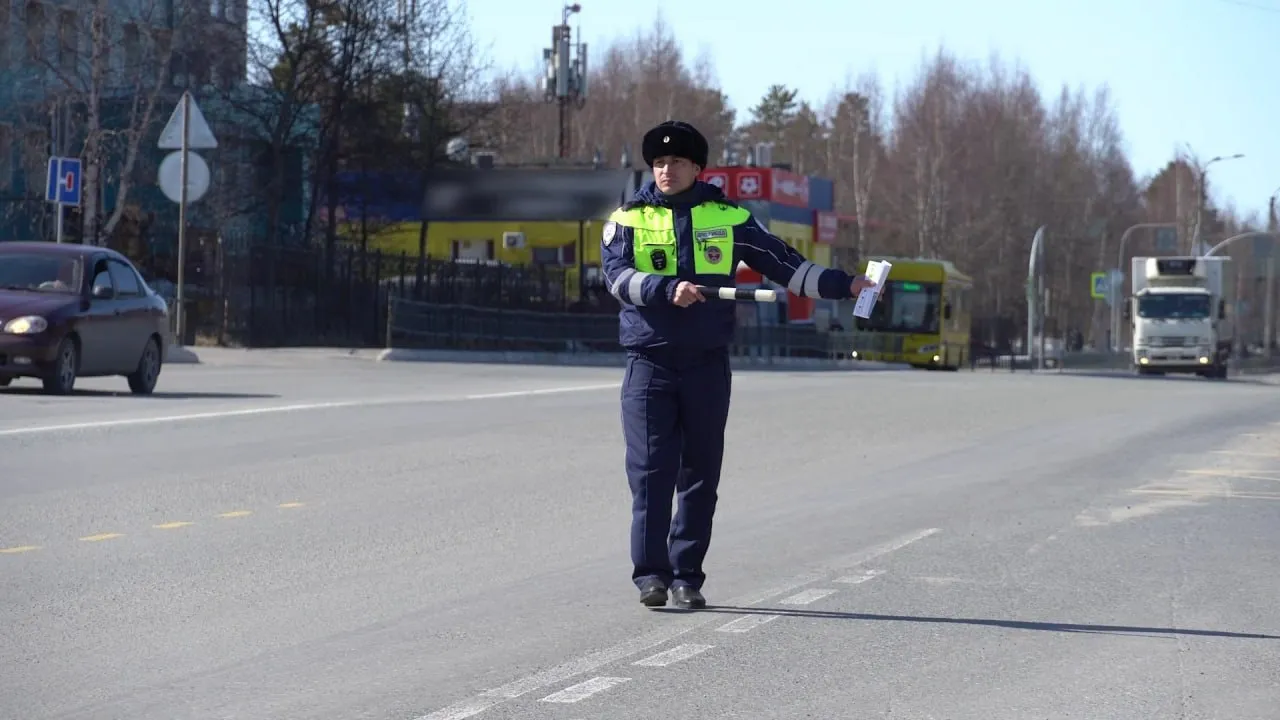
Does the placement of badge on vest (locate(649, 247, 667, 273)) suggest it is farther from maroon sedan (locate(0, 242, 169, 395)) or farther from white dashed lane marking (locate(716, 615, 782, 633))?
maroon sedan (locate(0, 242, 169, 395))

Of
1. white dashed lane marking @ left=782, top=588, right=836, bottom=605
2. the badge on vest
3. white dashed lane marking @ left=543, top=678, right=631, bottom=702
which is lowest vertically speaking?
white dashed lane marking @ left=543, top=678, right=631, bottom=702

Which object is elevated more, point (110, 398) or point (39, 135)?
point (39, 135)

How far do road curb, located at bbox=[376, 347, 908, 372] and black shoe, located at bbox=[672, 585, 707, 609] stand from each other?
89.8ft

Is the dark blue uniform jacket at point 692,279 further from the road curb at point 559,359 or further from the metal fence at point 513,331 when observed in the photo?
the metal fence at point 513,331

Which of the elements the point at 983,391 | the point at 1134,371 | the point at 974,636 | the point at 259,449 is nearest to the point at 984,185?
the point at 1134,371

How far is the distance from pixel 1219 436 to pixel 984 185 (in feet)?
256

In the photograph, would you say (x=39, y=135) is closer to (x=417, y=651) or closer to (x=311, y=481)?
(x=311, y=481)

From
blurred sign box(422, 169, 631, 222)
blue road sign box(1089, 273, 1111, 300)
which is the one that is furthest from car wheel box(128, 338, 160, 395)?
blue road sign box(1089, 273, 1111, 300)

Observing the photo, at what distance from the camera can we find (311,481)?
12906 mm

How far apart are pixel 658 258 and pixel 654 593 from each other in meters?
1.29

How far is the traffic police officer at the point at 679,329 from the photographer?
25.3 feet

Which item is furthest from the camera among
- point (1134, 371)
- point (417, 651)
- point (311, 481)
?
point (1134, 371)

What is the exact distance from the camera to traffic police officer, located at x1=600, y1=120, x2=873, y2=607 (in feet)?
25.3

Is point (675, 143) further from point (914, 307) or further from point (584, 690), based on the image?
point (914, 307)
